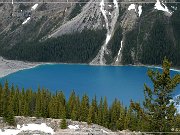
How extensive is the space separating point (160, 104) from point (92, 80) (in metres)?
118

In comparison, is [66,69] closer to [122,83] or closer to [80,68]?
[80,68]

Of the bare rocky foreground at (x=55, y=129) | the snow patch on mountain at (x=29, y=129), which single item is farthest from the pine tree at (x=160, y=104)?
the snow patch on mountain at (x=29, y=129)

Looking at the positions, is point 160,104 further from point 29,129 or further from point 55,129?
point 55,129

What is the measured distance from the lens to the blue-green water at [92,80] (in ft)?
381

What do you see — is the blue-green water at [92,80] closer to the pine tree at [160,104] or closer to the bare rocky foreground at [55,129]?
the bare rocky foreground at [55,129]

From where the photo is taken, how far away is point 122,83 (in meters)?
135

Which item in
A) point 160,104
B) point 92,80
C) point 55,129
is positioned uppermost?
point 160,104

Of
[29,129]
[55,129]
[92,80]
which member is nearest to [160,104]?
[29,129]

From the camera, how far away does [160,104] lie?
22.1 metres

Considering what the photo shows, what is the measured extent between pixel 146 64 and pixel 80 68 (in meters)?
30.7

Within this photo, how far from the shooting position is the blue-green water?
116 metres

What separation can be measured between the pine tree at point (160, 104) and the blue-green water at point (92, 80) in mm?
77675

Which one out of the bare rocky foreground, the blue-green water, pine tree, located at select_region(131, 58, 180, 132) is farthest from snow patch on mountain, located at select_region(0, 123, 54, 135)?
the blue-green water

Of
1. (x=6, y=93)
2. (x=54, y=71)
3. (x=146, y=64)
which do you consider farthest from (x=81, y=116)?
(x=146, y=64)
